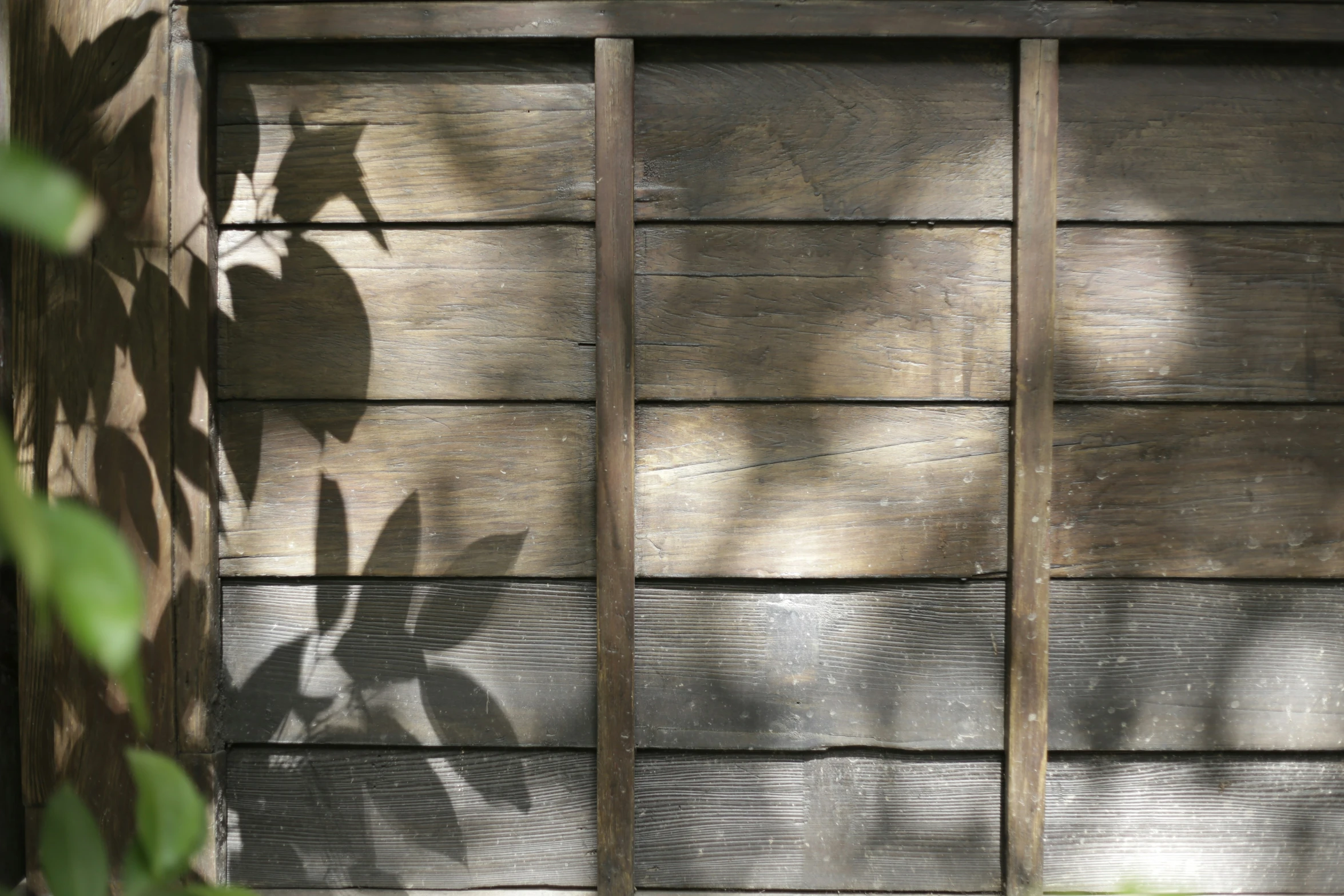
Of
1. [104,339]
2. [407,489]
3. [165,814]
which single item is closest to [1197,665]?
[407,489]

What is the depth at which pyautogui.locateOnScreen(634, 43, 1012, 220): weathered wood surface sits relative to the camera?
1.27 m

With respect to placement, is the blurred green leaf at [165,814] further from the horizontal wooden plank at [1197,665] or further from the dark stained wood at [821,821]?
the horizontal wooden plank at [1197,665]

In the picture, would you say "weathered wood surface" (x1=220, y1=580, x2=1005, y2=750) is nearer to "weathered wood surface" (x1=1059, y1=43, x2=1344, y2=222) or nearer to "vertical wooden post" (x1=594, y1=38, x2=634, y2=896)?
"vertical wooden post" (x1=594, y1=38, x2=634, y2=896)

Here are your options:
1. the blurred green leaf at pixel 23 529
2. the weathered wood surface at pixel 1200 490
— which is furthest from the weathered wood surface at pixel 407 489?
the blurred green leaf at pixel 23 529

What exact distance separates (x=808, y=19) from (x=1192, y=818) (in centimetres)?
135

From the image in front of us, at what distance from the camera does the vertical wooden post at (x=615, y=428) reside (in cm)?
123

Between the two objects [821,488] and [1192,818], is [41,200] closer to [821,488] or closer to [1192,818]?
[821,488]

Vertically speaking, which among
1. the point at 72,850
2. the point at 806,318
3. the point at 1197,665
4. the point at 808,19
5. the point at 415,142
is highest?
the point at 808,19

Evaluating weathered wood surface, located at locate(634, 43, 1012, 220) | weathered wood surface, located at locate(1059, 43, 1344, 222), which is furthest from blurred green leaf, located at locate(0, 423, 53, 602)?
weathered wood surface, located at locate(1059, 43, 1344, 222)

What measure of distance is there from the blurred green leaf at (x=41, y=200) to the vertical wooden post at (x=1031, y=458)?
1.20 metres

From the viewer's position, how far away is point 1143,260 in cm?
127

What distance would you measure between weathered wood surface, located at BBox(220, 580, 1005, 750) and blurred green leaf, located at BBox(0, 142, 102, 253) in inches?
40.6

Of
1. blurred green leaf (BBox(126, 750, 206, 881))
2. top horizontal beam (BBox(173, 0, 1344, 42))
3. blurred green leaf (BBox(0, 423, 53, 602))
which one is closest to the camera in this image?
blurred green leaf (BBox(0, 423, 53, 602))

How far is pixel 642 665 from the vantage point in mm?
1293
